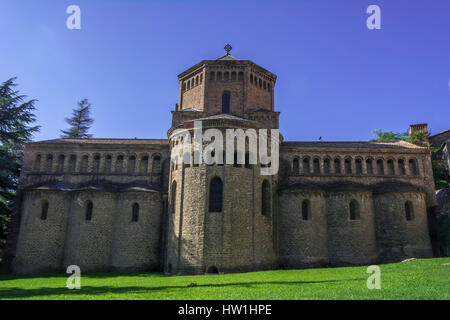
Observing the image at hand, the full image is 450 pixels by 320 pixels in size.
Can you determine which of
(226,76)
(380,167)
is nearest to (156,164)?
(226,76)

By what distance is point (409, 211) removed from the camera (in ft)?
87.6

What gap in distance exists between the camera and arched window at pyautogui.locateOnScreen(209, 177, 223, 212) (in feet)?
73.1

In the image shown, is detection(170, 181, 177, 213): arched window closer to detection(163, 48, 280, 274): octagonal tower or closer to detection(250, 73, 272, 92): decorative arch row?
detection(163, 48, 280, 274): octagonal tower

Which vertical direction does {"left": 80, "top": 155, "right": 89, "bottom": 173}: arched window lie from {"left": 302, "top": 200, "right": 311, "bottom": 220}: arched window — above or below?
above

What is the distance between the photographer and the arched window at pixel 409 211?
2644cm

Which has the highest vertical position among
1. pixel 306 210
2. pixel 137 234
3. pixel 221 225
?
pixel 306 210

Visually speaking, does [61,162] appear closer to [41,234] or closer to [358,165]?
[41,234]

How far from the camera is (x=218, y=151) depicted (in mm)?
22891

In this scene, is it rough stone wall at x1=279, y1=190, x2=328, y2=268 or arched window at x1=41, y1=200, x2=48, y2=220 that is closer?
rough stone wall at x1=279, y1=190, x2=328, y2=268

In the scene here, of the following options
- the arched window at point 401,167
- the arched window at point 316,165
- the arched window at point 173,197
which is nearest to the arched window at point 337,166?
the arched window at point 316,165

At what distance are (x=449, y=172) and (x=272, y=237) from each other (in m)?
27.4

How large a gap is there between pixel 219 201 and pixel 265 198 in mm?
3962

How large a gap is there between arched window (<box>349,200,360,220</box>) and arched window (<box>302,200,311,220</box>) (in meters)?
3.63

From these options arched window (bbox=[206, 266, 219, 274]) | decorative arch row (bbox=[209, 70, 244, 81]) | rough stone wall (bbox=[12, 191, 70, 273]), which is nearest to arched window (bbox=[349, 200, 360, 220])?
arched window (bbox=[206, 266, 219, 274])
